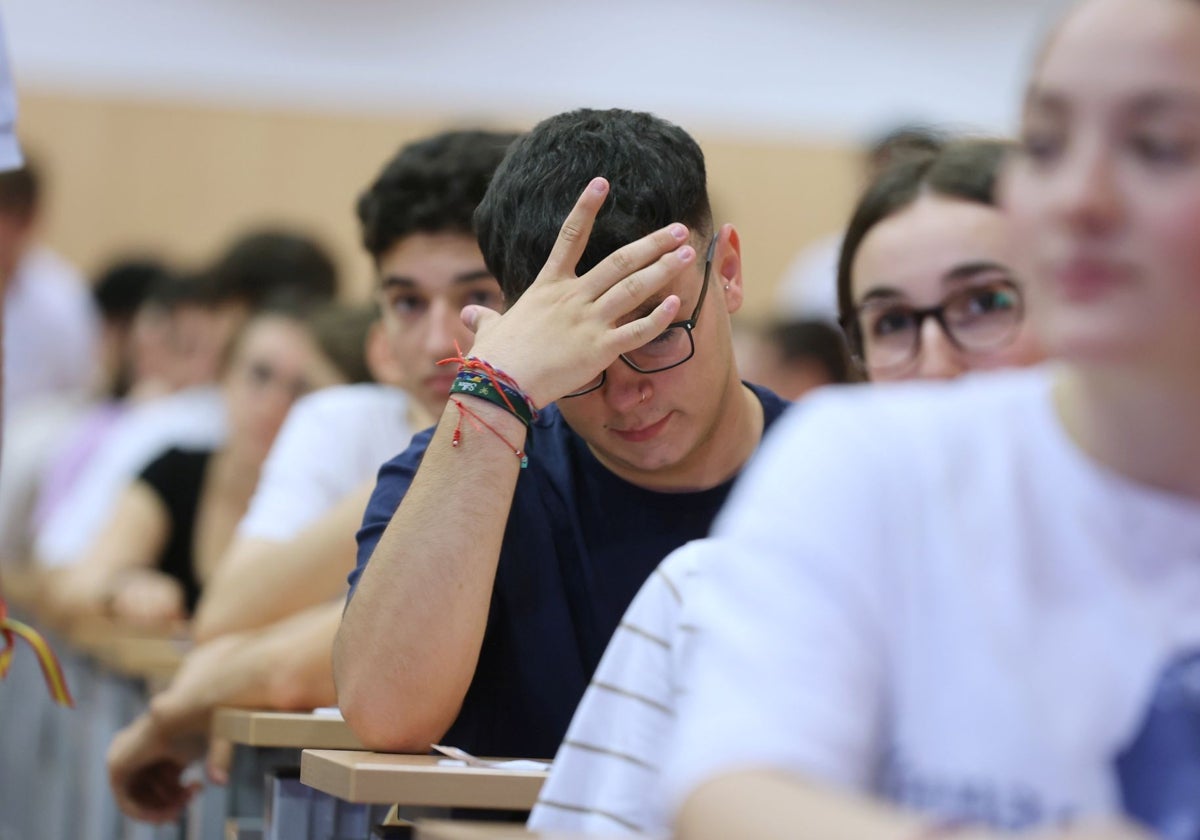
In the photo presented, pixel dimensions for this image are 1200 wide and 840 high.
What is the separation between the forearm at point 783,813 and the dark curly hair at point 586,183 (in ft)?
2.81

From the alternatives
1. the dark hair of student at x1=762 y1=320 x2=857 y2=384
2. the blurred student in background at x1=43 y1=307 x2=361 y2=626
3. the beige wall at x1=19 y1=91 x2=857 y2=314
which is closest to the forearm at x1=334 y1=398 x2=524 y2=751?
the blurred student in background at x1=43 y1=307 x2=361 y2=626

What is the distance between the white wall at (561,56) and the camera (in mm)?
7035

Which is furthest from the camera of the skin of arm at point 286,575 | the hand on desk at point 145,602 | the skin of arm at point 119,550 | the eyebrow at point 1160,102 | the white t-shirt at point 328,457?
the skin of arm at point 119,550

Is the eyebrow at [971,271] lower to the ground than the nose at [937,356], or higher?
higher

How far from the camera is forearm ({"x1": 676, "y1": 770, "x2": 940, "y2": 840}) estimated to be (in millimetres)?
768

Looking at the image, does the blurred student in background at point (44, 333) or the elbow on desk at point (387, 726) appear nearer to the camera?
the elbow on desk at point (387, 726)

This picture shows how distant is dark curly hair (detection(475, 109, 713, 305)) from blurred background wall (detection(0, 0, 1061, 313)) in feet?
16.2

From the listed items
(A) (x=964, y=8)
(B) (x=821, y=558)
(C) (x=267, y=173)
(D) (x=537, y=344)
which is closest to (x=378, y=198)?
(D) (x=537, y=344)

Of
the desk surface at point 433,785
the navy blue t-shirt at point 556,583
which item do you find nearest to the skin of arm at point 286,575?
the navy blue t-shirt at point 556,583

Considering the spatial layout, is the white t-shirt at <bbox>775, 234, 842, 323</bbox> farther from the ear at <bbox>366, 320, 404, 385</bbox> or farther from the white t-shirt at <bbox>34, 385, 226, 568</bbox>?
the ear at <bbox>366, 320, 404, 385</bbox>

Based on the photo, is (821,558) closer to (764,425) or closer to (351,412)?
(764,425)

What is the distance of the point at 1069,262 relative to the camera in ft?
2.80

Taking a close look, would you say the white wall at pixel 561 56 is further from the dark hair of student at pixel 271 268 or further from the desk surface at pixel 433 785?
the desk surface at pixel 433 785

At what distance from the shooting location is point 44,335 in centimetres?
605
